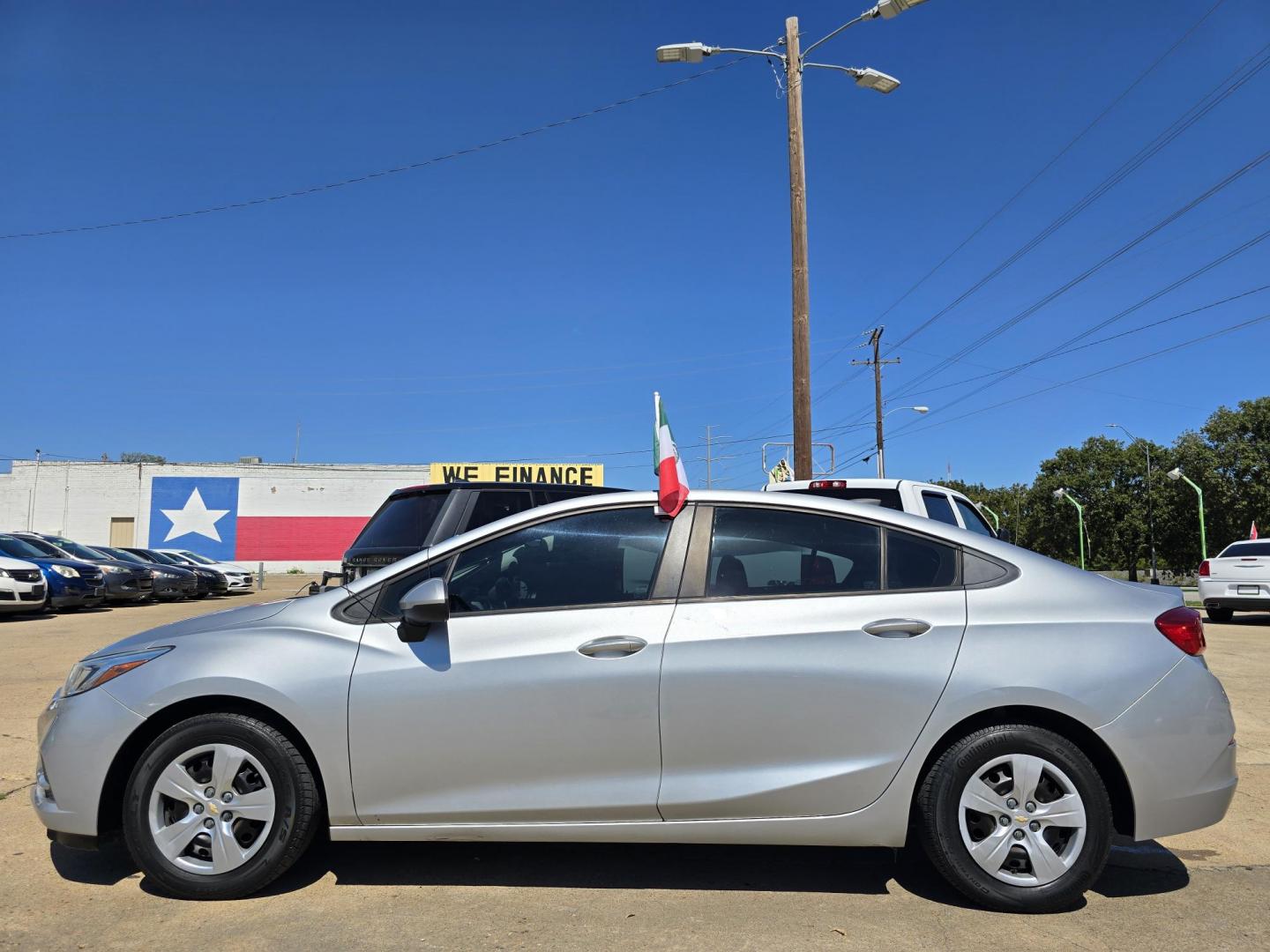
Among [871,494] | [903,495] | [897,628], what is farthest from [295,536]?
[897,628]

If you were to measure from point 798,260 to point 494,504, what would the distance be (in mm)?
6496

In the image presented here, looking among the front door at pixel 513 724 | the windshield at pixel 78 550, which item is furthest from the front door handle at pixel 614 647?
the windshield at pixel 78 550

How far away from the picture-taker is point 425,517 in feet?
24.8

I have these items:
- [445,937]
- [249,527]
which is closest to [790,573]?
[445,937]

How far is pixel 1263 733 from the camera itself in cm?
672

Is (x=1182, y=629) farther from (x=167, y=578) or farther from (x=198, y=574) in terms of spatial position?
(x=198, y=574)

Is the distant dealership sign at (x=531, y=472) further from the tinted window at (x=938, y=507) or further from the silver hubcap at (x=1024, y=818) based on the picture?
the silver hubcap at (x=1024, y=818)

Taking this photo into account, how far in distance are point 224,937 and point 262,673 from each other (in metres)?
0.94

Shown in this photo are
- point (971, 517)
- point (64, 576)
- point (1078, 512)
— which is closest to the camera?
point (971, 517)

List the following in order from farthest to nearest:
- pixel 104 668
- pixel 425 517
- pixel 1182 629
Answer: pixel 425 517
pixel 104 668
pixel 1182 629

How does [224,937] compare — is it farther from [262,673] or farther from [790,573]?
[790,573]

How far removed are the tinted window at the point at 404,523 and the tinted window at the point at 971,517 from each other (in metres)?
4.95

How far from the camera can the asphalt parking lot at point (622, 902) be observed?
3271 millimetres

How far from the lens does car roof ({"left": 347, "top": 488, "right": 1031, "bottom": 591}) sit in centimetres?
384
